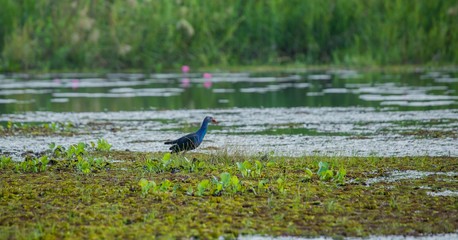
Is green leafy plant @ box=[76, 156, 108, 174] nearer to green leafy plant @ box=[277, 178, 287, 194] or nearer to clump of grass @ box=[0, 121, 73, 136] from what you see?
green leafy plant @ box=[277, 178, 287, 194]

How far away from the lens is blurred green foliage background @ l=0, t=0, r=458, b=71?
93.8 ft

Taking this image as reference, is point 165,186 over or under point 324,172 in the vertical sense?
over

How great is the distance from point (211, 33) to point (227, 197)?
22.3m

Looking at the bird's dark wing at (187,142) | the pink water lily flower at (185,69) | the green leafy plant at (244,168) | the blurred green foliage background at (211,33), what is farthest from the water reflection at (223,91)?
the green leafy plant at (244,168)

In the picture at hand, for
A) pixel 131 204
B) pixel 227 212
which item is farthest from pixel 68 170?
pixel 227 212

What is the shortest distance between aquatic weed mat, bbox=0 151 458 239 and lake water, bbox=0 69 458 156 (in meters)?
1.40

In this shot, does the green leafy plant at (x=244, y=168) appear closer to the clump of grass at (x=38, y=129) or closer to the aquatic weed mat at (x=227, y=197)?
the aquatic weed mat at (x=227, y=197)

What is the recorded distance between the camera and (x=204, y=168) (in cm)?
1001

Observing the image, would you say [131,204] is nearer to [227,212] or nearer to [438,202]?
[227,212]

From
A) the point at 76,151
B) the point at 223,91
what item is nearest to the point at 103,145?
the point at 76,151

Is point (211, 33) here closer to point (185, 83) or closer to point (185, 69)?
point (185, 69)

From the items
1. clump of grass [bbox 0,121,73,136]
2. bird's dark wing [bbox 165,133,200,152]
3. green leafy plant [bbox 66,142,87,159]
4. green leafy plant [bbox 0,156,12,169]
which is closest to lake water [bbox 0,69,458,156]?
clump of grass [bbox 0,121,73,136]

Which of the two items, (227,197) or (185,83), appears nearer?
(227,197)

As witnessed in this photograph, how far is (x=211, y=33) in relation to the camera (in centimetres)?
3033
